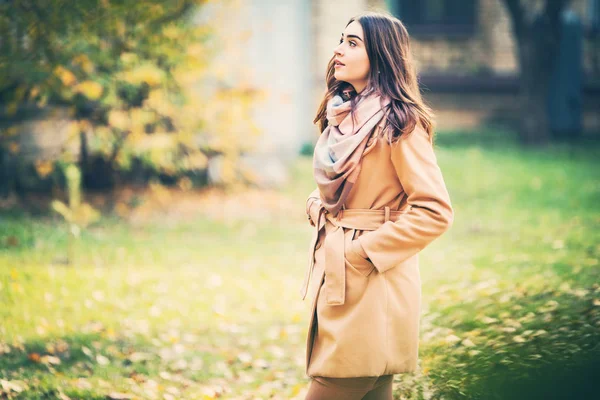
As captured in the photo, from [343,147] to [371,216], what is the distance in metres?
0.31

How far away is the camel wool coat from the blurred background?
3.54 feet

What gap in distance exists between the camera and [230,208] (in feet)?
37.0

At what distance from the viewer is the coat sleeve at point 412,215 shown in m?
2.88

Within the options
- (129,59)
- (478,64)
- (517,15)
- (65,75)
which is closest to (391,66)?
(65,75)

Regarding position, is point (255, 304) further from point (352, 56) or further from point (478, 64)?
point (478, 64)

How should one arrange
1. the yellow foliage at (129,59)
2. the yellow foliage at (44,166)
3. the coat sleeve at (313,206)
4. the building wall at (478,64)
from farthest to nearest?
1. the building wall at (478,64)
2. the yellow foliage at (44,166)
3. the yellow foliage at (129,59)
4. the coat sleeve at (313,206)

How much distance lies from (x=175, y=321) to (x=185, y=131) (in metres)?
4.95

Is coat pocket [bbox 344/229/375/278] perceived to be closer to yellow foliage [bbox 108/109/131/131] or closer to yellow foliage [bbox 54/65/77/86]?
yellow foliage [bbox 54/65/77/86]

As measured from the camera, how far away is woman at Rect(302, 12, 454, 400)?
9.52 ft

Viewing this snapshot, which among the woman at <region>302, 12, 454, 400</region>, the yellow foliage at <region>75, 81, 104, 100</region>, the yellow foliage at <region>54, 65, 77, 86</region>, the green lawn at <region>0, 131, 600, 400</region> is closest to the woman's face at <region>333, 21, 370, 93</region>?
the woman at <region>302, 12, 454, 400</region>

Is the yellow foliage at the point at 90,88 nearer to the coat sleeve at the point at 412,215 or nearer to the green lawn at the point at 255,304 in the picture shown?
the green lawn at the point at 255,304

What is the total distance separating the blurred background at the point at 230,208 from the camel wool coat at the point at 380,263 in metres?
1.08

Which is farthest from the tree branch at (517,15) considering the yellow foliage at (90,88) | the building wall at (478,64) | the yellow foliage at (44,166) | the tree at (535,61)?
the yellow foliage at (44,166)

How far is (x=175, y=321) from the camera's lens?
6328mm
